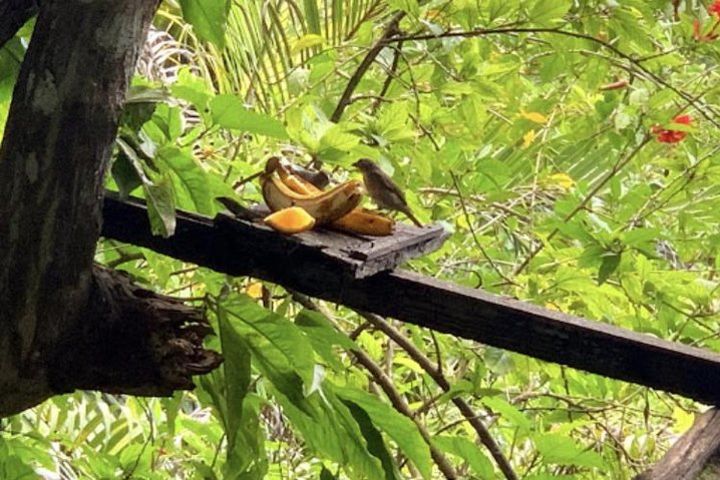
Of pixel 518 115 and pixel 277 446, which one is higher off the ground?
pixel 518 115

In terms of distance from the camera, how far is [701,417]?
690mm

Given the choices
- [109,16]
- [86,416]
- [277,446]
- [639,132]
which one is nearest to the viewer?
[109,16]

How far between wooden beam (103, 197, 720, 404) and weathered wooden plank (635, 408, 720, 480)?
0.09 feet

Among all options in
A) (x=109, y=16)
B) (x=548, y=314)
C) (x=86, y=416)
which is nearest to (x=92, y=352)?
(x=109, y=16)

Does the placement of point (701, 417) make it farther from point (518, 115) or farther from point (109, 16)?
point (518, 115)

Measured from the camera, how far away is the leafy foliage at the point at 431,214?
76cm

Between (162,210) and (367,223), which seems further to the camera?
(367,223)

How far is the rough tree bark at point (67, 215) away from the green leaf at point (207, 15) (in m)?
0.12

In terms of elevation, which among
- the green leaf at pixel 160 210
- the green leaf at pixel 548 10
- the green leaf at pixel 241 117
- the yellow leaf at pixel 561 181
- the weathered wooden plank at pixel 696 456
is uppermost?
the green leaf at pixel 548 10

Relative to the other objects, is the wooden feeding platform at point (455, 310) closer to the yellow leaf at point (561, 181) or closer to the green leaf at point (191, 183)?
the green leaf at point (191, 183)

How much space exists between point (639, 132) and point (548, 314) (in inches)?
36.4

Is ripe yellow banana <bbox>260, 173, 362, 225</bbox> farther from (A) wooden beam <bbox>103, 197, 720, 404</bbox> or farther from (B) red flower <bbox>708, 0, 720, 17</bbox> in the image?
(B) red flower <bbox>708, 0, 720, 17</bbox>

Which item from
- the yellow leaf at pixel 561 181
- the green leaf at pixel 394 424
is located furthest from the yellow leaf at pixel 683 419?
the green leaf at pixel 394 424

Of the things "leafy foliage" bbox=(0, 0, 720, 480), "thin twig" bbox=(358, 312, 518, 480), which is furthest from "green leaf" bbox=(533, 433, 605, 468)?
"thin twig" bbox=(358, 312, 518, 480)
